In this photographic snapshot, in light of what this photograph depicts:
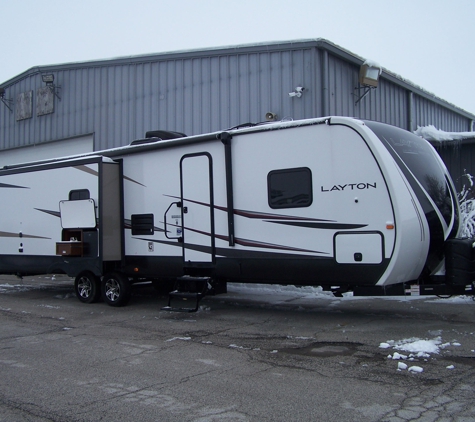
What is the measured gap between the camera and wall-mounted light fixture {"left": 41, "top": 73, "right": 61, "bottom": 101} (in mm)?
20078

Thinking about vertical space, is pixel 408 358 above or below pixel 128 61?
below

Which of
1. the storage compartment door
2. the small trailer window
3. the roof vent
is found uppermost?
the roof vent

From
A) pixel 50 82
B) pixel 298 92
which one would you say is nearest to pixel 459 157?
pixel 298 92

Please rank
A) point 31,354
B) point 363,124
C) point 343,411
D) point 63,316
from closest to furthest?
point 343,411 < point 31,354 < point 363,124 < point 63,316

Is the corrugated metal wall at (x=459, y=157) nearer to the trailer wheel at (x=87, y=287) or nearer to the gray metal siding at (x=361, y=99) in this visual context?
the gray metal siding at (x=361, y=99)

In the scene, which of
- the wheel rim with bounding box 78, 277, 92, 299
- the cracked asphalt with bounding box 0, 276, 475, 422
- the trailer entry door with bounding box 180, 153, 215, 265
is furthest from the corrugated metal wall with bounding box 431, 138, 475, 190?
the wheel rim with bounding box 78, 277, 92, 299

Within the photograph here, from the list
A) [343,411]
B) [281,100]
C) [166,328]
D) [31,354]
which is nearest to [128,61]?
[281,100]

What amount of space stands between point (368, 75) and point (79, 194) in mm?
8499

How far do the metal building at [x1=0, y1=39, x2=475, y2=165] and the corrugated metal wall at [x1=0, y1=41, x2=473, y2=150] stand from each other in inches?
1.1

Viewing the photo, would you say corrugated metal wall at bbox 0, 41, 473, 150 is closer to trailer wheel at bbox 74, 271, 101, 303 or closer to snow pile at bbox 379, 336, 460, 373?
trailer wheel at bbox 74, 271, 101, 303

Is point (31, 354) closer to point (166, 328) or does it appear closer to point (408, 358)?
point (166, 328)

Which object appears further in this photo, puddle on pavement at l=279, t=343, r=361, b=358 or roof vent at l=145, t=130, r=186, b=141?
roof vent at l=145, t=130, r=186, b=141

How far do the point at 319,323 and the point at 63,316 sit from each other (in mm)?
4692

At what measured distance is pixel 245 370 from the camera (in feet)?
20.6
